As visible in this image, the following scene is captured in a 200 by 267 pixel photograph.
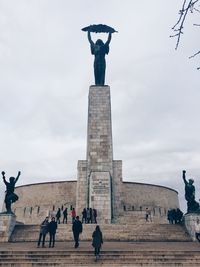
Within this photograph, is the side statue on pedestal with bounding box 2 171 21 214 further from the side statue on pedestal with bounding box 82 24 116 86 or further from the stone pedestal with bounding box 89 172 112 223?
the side statue on pedestal with bounding box 82 24 116 86

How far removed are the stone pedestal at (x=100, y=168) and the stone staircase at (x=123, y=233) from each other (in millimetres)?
3615

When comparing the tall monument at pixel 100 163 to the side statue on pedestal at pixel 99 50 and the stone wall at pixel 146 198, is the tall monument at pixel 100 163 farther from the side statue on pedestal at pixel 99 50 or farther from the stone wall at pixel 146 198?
the stone wall at pixel 146 198

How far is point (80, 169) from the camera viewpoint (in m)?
20.6

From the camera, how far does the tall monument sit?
63.7ft

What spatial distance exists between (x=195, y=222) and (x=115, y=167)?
715cm

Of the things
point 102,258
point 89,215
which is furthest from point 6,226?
point 102,258

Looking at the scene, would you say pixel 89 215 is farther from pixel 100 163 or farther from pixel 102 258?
pixel 102 258

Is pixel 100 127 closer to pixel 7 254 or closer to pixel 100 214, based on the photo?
pixel 100 214

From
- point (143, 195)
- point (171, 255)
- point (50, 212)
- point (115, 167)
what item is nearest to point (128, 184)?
point (143, 195)

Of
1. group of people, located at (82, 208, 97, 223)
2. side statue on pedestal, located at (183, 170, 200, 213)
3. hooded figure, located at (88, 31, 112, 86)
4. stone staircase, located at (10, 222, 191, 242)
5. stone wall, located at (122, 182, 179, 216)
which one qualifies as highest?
hooded figure, located at (88, 31, 112, 86)

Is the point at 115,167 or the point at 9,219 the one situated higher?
the point at 115,167

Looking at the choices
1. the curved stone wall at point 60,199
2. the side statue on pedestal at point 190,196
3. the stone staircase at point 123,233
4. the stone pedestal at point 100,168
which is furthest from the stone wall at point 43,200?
the side statue on pedestal at point 190,196

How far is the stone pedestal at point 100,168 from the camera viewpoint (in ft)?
63.4

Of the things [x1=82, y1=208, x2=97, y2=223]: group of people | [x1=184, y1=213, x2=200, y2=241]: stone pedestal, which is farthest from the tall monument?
[x1=184, y1=213, x2=200, y2=241]: stone pedestal
